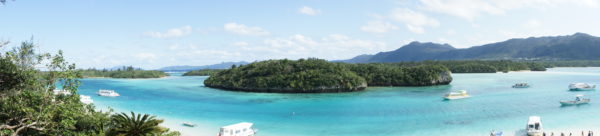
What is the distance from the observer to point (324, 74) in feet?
221

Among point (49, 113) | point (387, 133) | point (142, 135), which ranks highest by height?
point (49, 113)

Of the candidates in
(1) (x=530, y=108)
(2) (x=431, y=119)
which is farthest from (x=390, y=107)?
(1) (x=530, y=108)

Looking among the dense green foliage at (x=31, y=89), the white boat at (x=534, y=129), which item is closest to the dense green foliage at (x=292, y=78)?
the white boat at (x=534, y=129)

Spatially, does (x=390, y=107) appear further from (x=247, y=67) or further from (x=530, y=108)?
(x=247, y=67)

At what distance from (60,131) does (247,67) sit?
66611mm

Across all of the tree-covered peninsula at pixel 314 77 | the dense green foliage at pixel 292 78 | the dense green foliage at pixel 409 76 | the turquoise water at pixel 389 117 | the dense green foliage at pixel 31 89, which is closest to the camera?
the dense green foliage at pixel 31 89

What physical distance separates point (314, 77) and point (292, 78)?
4061 mm

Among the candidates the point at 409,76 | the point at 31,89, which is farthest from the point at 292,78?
the point at 31,89

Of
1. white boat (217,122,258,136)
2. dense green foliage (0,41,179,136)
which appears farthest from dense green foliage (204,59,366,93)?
dense green foliage (0,41,179,136)

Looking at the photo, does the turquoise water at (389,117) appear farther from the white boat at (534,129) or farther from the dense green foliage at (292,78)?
the dense green foliage at (292,78)

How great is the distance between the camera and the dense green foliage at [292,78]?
64312 millimetres

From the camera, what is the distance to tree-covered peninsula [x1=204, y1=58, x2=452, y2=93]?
64.6m

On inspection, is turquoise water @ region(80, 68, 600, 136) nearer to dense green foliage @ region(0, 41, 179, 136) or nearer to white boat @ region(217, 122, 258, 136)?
white boat @ region(217, 122, 258, 136)

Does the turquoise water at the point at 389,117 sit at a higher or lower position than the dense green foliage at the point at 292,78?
lower
